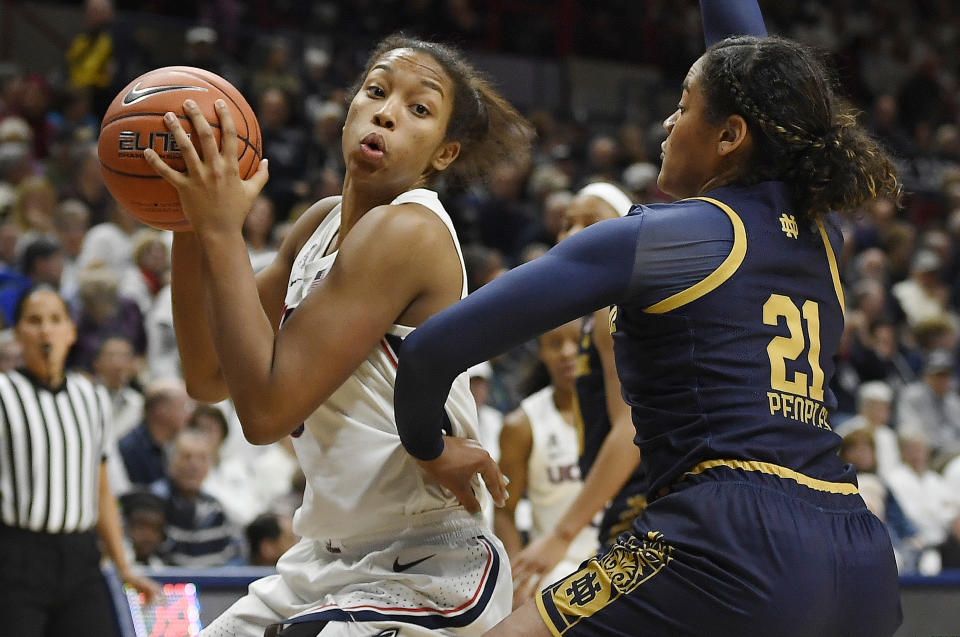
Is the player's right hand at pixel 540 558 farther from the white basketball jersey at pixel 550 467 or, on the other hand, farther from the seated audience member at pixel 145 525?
the seated audience member at pixel 145 525

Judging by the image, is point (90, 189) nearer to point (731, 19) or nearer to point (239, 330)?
point (731, 19)

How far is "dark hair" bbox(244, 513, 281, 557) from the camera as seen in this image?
20.5 feet

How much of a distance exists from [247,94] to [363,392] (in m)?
8.45

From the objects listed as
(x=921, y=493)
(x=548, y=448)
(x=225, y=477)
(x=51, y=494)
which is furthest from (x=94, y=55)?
(x=921, y=493)

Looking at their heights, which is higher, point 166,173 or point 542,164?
point 166,173

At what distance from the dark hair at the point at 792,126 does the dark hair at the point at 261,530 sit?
4425 millimetres

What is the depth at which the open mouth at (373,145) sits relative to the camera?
266cm

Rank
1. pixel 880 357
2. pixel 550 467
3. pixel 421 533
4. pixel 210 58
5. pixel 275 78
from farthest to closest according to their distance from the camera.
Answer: pixel 275 78 → pixel 210 58 → pixel 880 357 → pixel 550 467 → pixel 421 533

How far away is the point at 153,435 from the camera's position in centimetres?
670

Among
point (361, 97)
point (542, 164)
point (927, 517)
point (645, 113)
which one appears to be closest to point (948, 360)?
point (927, 517)

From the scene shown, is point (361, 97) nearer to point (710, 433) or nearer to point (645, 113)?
point (710, 433)

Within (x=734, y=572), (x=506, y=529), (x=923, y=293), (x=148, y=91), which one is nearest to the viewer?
(x=734, y=572)

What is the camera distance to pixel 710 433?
2148 millimetres

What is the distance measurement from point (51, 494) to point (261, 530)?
1377 mm
